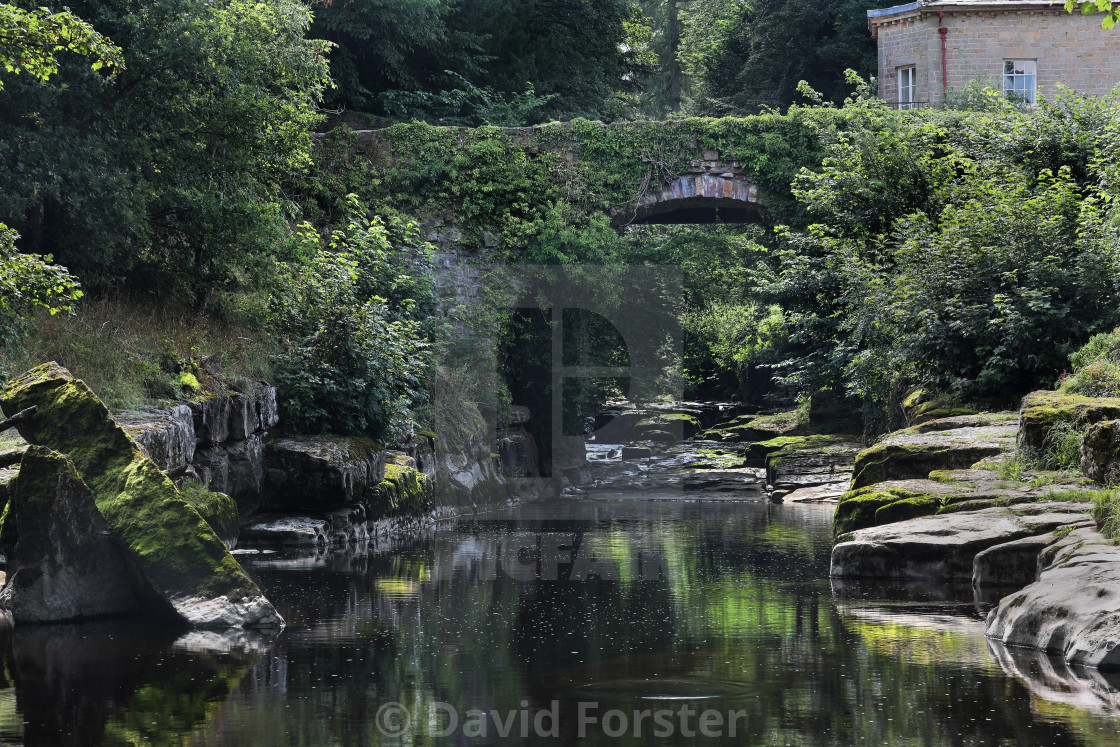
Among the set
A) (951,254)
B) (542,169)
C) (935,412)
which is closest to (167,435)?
(935,412)

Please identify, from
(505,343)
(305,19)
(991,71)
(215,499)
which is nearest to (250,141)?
(305,19)

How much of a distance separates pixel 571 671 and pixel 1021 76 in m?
25.5

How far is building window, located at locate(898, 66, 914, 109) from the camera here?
1088 inches

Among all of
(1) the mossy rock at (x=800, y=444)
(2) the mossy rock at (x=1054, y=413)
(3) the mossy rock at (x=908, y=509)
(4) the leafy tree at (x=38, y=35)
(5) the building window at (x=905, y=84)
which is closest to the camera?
(4) the leafy tree at (x=38, y=35)

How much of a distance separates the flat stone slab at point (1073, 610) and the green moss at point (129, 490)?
430 centimetres

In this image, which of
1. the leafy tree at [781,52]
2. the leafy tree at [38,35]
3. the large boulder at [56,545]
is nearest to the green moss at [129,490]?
the large boulder at [56,545]

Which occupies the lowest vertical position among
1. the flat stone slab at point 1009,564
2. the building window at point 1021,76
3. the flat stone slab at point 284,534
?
the flat stone slab at point 284,534

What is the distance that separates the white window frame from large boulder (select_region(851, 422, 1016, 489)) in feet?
59.6

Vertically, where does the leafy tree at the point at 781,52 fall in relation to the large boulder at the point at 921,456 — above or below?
above

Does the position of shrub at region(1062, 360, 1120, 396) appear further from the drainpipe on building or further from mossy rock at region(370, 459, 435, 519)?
the drainpipe on building

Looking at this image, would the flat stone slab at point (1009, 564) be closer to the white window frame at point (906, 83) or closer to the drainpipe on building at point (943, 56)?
the drainpipe on building at point (943, 56)

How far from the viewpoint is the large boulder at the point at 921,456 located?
10789mm

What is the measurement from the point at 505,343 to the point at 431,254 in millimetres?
2752

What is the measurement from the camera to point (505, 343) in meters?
20.8
